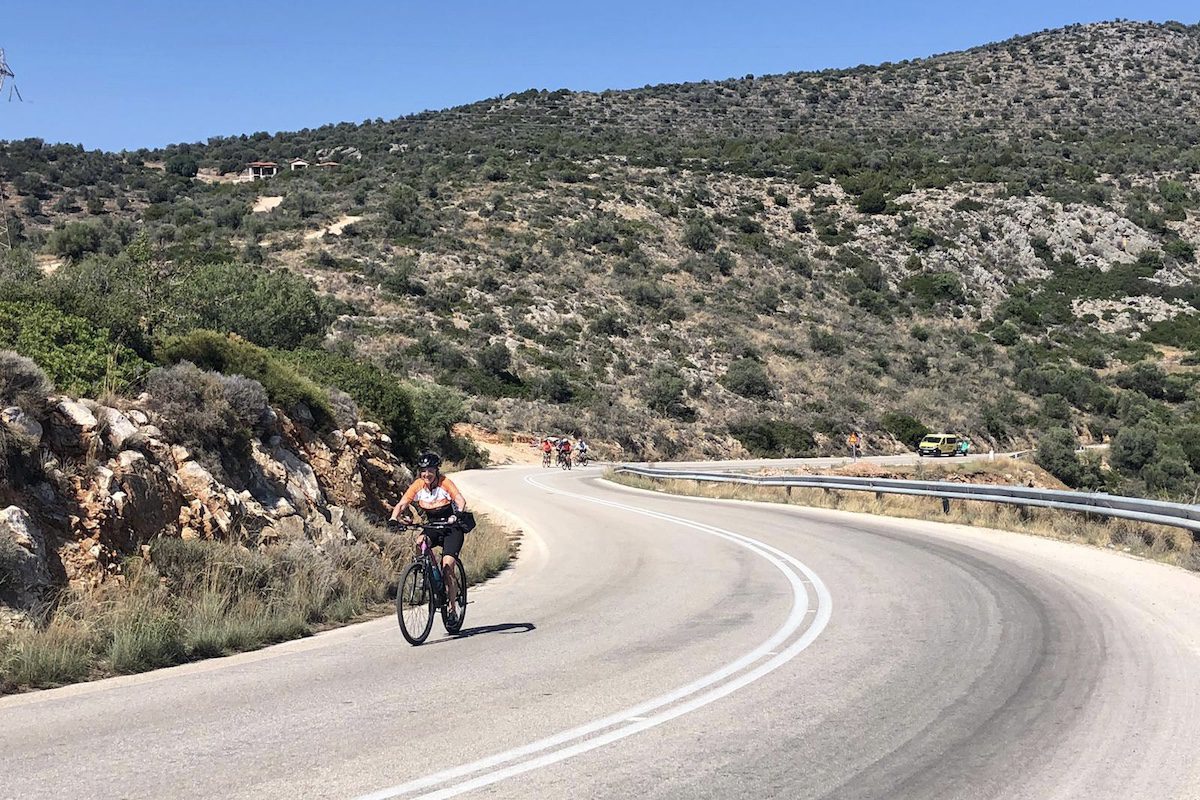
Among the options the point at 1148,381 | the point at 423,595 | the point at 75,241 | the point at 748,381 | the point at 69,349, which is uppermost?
the point at 75,241

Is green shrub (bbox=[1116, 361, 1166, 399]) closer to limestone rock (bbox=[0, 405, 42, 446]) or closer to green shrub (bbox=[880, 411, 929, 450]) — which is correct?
green shrub (bbox=[880, 411, 929, 450])

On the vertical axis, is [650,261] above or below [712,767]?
above

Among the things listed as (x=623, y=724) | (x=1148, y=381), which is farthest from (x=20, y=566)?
(x=1148, y=381)

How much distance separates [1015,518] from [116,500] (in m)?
16.2

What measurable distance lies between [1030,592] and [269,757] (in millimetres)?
8730

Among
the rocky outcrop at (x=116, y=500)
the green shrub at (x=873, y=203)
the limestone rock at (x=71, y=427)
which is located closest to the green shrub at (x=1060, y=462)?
the rocky outcrop at (x=116, y=500)

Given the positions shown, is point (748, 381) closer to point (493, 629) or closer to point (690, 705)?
point (493, 629)

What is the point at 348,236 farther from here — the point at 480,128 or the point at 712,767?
the point at 712,767

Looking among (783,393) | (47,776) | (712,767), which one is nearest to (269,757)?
(47,776)

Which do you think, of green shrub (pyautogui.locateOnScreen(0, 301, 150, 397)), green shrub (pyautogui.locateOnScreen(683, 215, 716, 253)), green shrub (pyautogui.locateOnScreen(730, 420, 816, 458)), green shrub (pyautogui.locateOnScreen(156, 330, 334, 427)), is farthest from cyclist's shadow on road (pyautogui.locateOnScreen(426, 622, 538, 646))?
green shrub (pyautogui.locateOnScreen(683, 215, 716, 253))

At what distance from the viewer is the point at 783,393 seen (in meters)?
59.1

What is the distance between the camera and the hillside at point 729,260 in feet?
176

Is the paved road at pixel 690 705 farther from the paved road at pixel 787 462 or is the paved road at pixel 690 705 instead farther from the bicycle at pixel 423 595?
the paved road at pixel 787 462

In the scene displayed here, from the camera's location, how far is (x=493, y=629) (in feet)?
31.0
